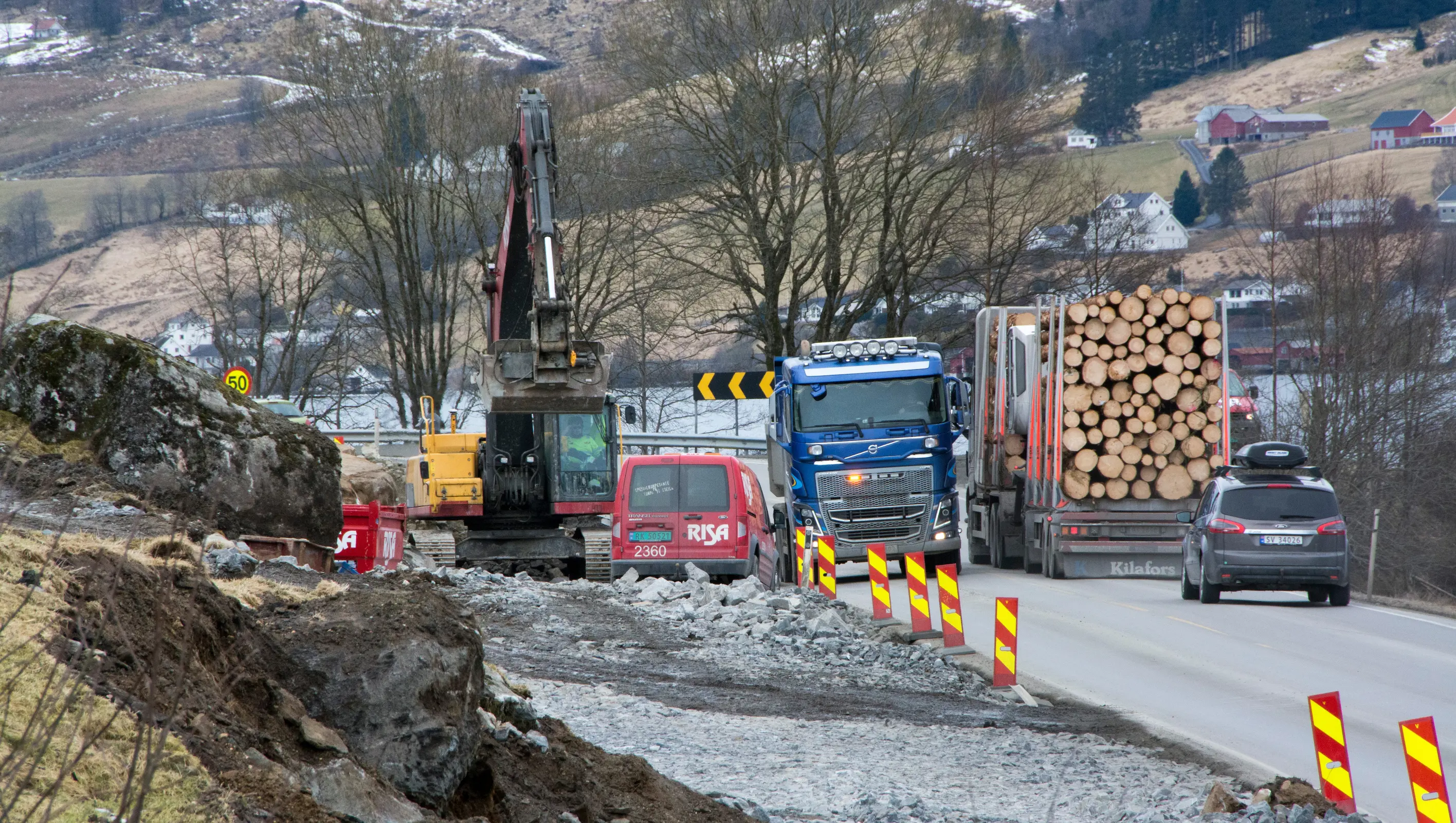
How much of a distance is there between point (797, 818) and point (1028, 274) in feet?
119

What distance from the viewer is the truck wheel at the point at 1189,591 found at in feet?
62.6

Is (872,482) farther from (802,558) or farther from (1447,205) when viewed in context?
(1447,205)

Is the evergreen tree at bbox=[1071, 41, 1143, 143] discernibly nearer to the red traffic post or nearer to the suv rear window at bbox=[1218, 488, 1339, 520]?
the suv rear window at bbox=[1218, 488, 1339, 520]

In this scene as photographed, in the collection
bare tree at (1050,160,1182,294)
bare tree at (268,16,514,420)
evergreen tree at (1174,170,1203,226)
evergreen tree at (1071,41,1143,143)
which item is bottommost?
bare tree at (1050,160,1182,294)

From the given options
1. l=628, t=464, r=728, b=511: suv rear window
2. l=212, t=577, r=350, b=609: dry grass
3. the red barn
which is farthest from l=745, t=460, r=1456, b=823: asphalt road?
the red barn

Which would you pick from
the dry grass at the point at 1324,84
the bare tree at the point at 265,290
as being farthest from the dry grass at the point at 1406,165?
the bare tree at the point at 265,290

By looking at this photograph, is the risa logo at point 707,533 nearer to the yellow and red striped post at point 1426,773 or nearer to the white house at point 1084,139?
the yellow and red striped post at point 1426,773

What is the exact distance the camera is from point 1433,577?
34.1 m

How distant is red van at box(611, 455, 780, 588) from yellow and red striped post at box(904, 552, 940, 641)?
4.28 m

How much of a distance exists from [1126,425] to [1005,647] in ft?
31.9

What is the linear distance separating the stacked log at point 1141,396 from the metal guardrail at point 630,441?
20.1 m

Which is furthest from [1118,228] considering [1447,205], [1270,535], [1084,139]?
[1084,139]

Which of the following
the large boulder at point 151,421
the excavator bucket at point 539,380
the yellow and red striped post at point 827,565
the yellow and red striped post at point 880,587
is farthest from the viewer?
the yellow and red striped post at point 827,565

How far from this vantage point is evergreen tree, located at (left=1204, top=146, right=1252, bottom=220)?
113m
